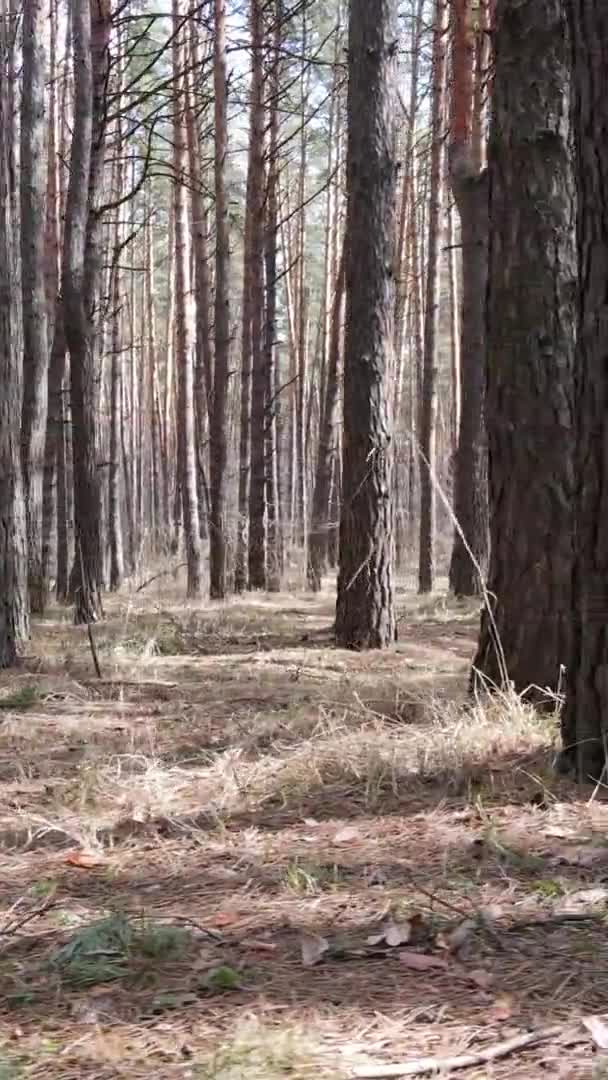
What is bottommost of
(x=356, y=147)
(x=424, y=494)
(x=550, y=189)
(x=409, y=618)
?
(x=409, y=618)

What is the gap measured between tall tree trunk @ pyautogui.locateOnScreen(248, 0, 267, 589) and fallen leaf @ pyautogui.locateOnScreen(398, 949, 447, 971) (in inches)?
366

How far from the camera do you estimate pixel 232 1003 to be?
5.85 ft

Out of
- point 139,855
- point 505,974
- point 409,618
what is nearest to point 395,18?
point 409,618

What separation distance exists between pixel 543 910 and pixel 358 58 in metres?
5.77

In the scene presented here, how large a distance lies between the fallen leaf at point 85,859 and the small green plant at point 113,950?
565 mm

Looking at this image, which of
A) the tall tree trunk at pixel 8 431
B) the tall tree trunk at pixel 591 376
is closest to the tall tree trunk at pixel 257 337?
the tall tree trunk at pixel 8 431

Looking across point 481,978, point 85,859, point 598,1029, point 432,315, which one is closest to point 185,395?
point 432,315

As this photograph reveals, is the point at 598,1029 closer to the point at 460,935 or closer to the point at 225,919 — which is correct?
the point at 460,935

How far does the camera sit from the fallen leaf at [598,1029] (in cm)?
158

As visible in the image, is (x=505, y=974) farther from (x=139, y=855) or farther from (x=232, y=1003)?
(x=139, y=855)

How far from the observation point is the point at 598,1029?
162 centimetres

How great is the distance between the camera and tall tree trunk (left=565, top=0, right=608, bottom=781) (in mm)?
2771

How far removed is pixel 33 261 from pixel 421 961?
778cm

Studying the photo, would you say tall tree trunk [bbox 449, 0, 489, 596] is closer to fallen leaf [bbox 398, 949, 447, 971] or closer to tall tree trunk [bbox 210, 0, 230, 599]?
tall tree trunk [bbox 210, 0, 230, 599]
